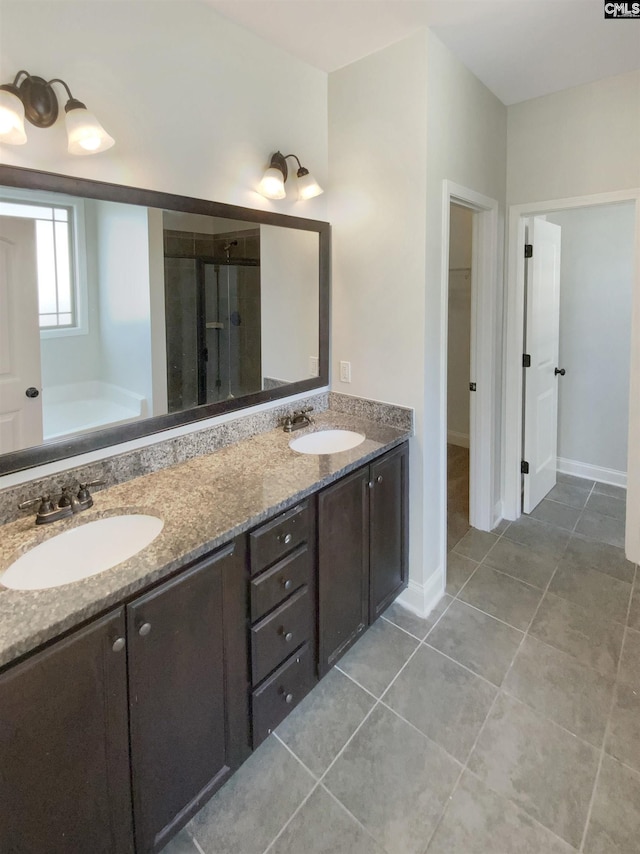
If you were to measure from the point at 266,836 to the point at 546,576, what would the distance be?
189cm

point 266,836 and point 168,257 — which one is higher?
point 168,257

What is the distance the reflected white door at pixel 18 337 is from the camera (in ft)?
4.57

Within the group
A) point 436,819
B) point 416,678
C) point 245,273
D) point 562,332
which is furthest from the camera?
point 562,332

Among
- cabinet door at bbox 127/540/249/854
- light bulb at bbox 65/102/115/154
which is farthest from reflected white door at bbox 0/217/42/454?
cabinet door at bbox 127/540/249/854

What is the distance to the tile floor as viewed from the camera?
1.39 m

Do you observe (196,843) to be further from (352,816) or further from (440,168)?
(440,168)

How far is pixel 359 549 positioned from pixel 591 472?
2.73 m

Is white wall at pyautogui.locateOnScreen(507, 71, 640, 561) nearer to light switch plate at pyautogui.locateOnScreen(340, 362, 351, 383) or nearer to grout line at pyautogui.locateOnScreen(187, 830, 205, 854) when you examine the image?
light switch plate at pyautogui.locateOnScreen(340, 362, 351, 383)

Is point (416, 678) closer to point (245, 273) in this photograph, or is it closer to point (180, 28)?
point (245, 273)

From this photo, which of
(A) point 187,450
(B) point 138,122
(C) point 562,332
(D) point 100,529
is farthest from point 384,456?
(C) point 562,332

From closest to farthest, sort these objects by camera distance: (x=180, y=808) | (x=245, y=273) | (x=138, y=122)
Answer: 1. (x=180, y=808)
2. (x=138, y=122)
3. (x=245, y=273)

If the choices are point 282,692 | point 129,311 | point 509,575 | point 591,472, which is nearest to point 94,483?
point 129,311

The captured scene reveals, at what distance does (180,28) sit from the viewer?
1713 mm

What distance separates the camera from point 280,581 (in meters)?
1.57
